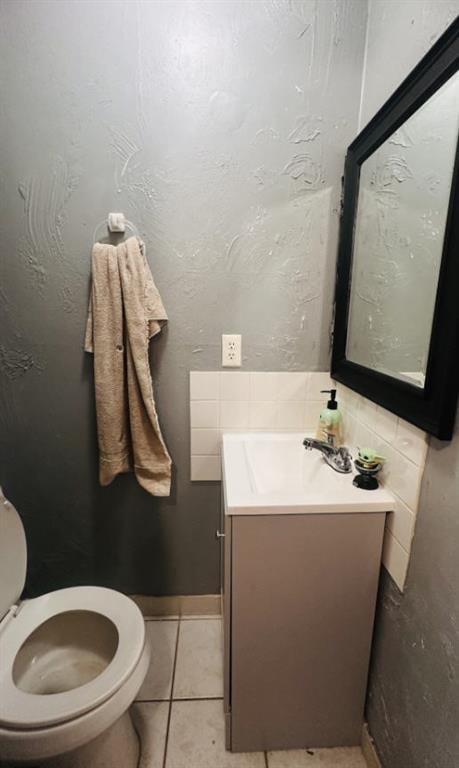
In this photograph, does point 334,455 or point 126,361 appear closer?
point 334,455

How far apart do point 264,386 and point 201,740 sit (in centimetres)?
115

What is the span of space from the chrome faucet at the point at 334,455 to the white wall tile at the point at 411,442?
0.61 feet

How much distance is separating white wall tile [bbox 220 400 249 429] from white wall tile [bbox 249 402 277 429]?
0.8 inches

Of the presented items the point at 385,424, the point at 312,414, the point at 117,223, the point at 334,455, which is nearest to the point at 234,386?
the point at 312,414

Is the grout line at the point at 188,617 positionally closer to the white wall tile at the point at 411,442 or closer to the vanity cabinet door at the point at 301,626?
the vanity cabinet door at the point at 301,626

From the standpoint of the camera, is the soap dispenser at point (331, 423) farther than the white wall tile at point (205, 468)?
No

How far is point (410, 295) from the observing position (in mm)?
808

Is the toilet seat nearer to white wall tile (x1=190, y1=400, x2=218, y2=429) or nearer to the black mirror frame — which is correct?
white wall tile (x1=190, y1=400, x2=218, y2=429)

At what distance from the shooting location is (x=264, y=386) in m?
1.27

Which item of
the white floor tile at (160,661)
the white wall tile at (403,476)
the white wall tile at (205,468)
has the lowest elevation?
the white floor tile at (160,661)

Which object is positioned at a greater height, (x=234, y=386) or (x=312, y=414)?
(x=234, y=386)

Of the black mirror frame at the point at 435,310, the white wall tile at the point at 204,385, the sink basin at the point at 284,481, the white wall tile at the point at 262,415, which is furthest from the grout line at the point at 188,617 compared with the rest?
the black mirror frame at the point at 435,310

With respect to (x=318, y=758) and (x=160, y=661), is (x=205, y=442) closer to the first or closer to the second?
(x=160, y=661)

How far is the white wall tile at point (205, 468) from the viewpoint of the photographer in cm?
132
